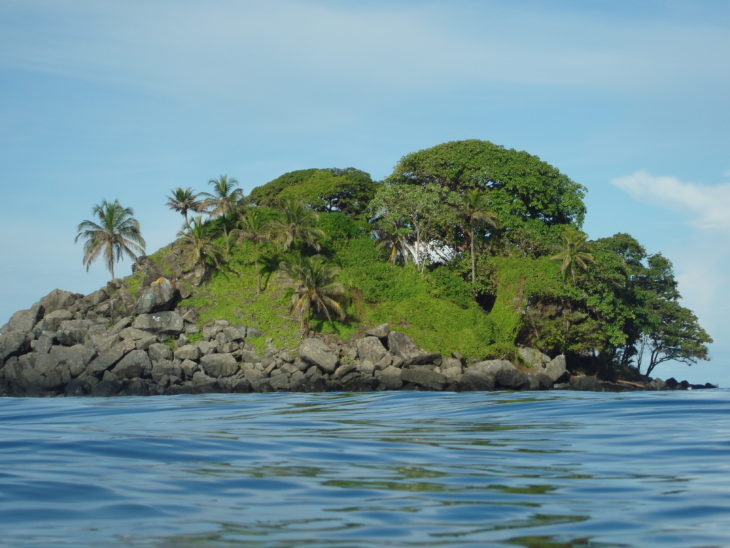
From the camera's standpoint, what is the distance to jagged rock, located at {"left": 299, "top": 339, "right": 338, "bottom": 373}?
38.1 meters

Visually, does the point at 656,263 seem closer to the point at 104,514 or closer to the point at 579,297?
the point at 579,297

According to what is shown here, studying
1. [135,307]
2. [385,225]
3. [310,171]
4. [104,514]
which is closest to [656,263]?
[385,225]

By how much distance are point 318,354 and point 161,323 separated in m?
9.58

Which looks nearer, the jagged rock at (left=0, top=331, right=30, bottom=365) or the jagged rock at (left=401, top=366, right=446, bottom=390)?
the jagged rock at (left=401, top=366, right=446, bottom=390)

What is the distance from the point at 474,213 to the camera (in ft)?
146

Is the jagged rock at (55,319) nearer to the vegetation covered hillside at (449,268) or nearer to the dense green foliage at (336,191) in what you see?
the vegetation covered hillside at (449,268)

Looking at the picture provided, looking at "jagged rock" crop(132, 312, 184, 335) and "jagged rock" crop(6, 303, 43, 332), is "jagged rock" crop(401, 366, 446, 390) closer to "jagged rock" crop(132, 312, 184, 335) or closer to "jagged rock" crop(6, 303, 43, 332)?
"jagged rock" crop(132, 312, 184, 335)

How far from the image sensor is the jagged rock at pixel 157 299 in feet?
139

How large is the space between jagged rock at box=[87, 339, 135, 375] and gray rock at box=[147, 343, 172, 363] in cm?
100

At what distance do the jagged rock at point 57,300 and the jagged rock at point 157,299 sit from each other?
192 inches

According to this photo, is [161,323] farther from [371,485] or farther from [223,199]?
[371,485]

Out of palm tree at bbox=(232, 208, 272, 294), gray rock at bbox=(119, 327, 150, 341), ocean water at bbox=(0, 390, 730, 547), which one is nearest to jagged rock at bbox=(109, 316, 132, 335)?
gray rock at bbox=(119, 327, 150, 341)

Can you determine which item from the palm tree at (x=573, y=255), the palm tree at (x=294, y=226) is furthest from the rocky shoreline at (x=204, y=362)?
the palm tree at (x=294, y=226)

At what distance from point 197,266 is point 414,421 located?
36915mm
